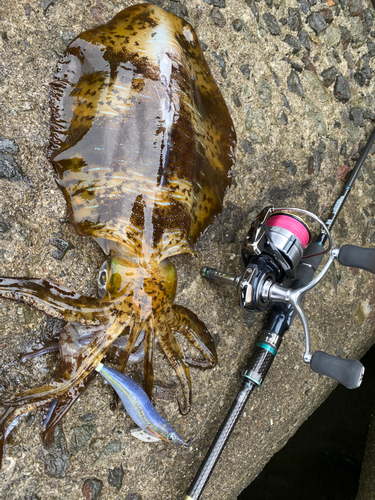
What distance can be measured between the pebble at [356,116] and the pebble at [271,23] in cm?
76

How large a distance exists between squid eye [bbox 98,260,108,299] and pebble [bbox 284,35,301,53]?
189 cm

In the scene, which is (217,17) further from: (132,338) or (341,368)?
(341,368)

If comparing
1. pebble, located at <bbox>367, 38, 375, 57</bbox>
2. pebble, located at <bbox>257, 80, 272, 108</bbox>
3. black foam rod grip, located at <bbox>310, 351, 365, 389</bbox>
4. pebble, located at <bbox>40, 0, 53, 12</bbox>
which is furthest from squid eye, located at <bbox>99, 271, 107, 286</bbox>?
pebble, located at <bbox>367, 38, 375, 57</bbox>

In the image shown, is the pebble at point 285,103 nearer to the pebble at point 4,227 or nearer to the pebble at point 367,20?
the pebble at point 367,20

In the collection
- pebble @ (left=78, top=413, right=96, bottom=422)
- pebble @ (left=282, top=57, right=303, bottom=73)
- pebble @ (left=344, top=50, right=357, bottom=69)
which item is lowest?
pebble @ (left=78, top=413, right=96, bottom=422)

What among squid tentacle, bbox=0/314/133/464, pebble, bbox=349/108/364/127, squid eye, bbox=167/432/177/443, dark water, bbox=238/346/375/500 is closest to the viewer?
squid tentacle, bbox=0/314/133/464

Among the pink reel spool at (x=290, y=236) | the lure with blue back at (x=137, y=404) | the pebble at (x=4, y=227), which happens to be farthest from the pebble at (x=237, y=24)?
the lure with blue back at (x=137, y=404)

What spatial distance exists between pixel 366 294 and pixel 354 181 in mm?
796

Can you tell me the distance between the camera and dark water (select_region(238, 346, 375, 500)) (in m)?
3.52

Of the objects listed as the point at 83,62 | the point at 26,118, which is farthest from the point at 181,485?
the point at 83,62

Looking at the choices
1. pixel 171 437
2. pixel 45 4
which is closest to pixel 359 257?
pixel 171 437

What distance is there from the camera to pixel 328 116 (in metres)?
2.84

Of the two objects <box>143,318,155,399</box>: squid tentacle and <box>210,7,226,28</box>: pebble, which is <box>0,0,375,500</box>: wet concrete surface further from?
<box>143,318,155,399</box>: squid tentacle

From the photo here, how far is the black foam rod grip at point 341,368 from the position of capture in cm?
177
